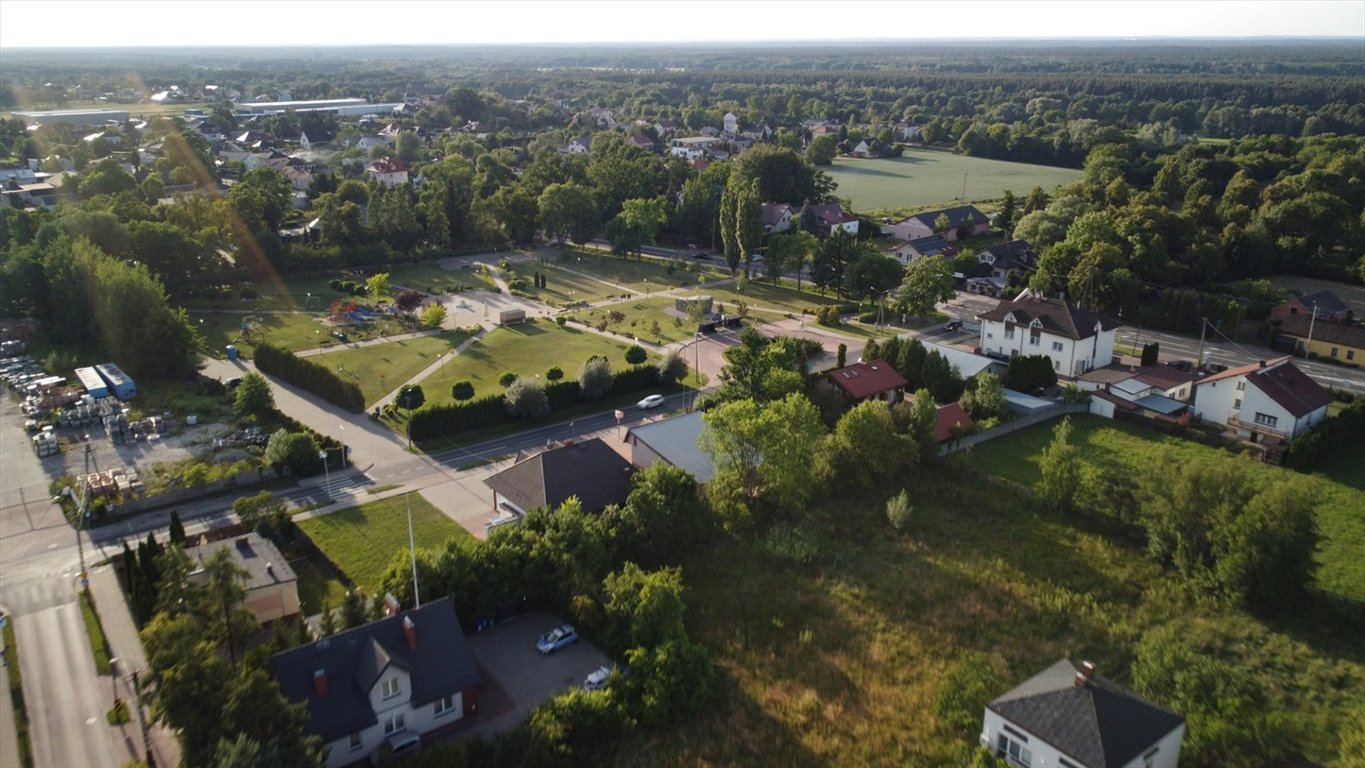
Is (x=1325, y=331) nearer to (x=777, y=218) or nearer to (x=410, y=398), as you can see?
(x=777, y=218)

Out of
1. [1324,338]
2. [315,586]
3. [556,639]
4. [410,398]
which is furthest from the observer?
[1324,338]

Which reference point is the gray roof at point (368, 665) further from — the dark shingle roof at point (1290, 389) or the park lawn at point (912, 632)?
the dark shingle roof at point (1290, 389)

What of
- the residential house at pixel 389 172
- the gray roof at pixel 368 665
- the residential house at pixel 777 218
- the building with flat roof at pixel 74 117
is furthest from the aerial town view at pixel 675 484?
the building with flat roof at pixel 74 117

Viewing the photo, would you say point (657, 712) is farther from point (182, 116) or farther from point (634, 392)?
point (182, 116)

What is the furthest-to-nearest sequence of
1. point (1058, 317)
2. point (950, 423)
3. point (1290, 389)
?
point (1058, 317) < point (1290, 389) < point (950, 423)

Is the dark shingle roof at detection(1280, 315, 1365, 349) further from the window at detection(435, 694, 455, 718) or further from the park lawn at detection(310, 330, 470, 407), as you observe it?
the window at detection(435, 694, 455, 718)

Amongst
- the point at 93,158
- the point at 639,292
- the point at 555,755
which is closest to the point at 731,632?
the point at 555,755

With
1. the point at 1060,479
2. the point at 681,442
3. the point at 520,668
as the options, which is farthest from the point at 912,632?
the point at 681,442
